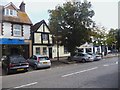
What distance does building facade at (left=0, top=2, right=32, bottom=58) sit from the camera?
96.1 feet

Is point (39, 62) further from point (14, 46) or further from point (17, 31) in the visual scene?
point (17, 31)

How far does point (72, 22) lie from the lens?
29.5 meters

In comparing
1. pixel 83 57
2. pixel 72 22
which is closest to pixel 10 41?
pixel 72 22

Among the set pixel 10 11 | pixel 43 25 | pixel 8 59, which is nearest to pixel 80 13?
pixel 43 25

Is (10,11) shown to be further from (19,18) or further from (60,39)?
(60,39)

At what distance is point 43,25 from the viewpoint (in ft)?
118

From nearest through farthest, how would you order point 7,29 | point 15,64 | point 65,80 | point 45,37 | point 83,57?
point 65,80, point 15,64, point 7,29, point 83,57, point 45,37

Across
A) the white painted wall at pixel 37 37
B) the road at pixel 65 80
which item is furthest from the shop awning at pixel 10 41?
the road at pixel 65 80

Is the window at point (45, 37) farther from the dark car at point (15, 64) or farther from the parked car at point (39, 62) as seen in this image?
the dark car at point (15, 64)

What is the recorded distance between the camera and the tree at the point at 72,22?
29516mm

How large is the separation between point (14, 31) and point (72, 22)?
888 cm

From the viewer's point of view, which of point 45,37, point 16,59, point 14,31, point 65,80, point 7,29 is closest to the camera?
point 65,80

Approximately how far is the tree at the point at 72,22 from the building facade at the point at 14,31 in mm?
4674

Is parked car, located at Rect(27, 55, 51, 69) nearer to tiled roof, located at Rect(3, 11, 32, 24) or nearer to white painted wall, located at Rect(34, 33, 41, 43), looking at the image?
tiled roof, located at Rect(3, 11, 32, 24)
